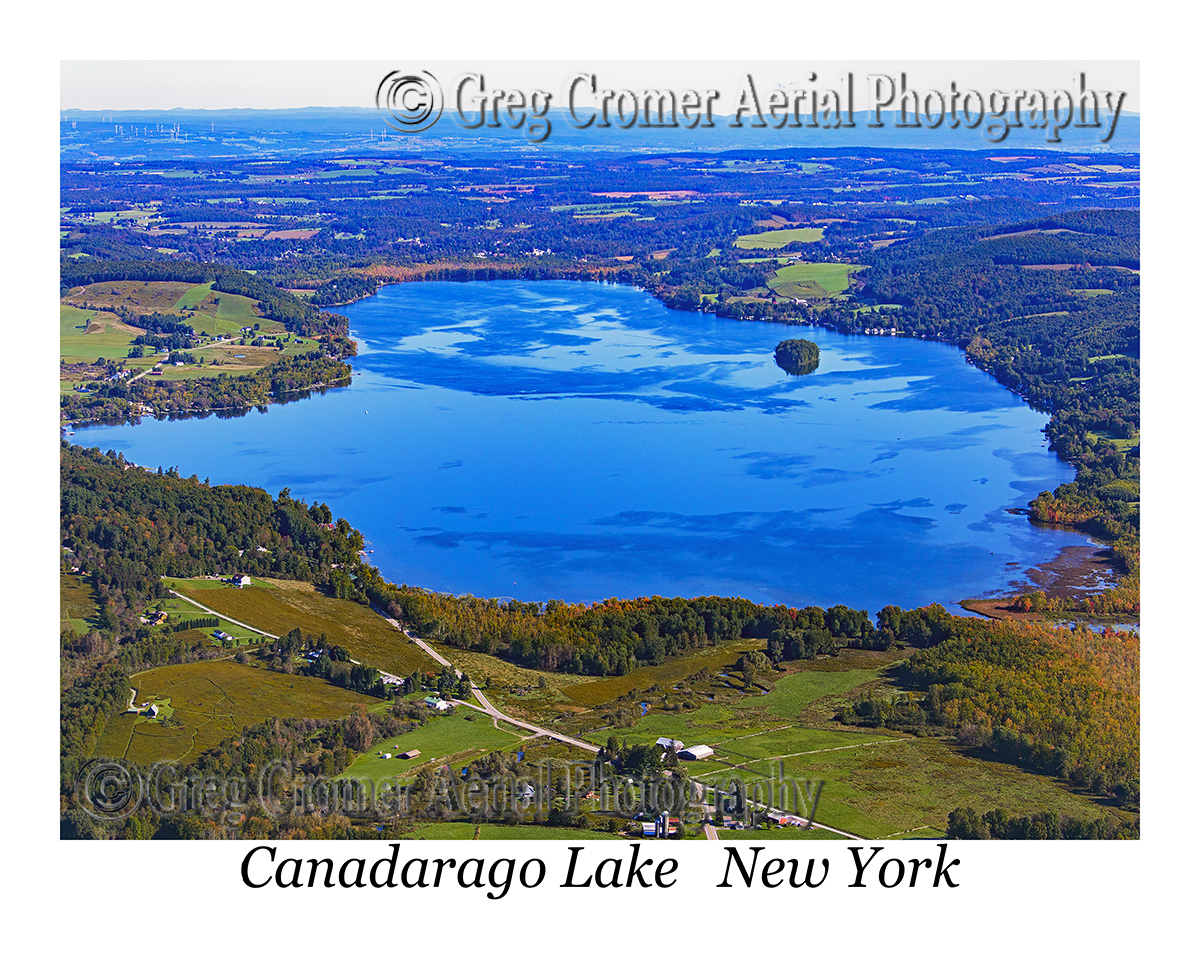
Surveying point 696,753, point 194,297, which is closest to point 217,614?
point 696,753

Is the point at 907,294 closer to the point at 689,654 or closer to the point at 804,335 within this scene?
the point at 804,335

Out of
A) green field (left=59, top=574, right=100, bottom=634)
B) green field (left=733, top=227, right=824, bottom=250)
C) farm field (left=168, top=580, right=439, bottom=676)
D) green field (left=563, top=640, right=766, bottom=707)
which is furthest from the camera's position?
green field (left=733, top=227, right=824, bottom=250)

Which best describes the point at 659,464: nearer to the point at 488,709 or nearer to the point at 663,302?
the point at 488,709

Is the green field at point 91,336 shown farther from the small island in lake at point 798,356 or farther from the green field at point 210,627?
the green field at point 210,627

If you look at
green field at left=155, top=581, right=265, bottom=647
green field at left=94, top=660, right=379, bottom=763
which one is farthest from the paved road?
green field at left=155, top=581, right=265, bottom=647

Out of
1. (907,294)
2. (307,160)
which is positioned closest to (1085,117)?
(907,294)
